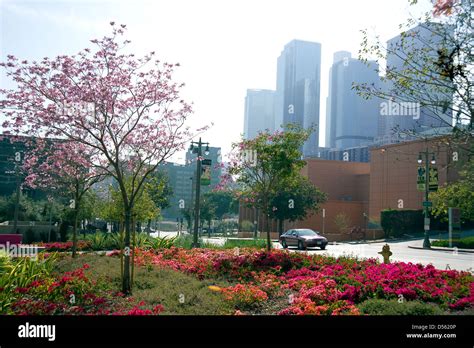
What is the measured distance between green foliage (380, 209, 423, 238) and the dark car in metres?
19.5

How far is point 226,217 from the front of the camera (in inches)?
4601

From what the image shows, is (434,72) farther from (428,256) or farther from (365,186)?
(365,186)

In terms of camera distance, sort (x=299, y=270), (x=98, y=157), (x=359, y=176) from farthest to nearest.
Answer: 1. (x=359, y=176)
2. (x=98, y=157)
3. (x=299, y=270)

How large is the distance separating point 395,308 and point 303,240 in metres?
20.3

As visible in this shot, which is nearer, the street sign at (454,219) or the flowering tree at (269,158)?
the flowering tree at (269,158)

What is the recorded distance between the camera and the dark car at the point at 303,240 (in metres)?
27.7

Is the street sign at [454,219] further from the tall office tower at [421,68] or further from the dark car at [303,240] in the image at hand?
the tall office tower at [421,68]

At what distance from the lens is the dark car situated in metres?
27.7

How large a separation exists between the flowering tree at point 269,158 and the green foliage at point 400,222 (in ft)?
100

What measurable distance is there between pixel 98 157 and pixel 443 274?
445 inches

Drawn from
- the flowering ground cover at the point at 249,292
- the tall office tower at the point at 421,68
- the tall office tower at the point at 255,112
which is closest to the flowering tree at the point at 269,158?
the flowering ground cover at the point at 249,292

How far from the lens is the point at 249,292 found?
8859 millimetres
